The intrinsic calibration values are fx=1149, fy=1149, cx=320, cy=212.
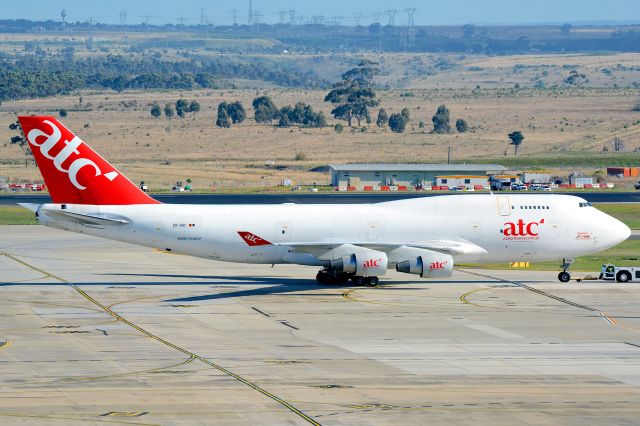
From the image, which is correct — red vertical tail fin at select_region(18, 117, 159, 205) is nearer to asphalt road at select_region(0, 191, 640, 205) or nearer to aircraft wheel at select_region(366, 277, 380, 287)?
aircraft wheel at select_region(366, 277, 380, 287)

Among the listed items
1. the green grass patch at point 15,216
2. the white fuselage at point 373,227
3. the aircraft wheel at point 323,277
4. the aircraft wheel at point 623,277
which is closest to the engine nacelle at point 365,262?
the white fuselage at point 373,227

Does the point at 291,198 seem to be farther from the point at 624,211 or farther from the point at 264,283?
the point at 264,283

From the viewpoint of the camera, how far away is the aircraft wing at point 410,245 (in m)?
65.0

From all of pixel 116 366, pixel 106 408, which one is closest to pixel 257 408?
pixel 106 408

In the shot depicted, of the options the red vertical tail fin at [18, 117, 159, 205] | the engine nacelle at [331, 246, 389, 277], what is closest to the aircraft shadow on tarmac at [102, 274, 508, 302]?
the engine nacelle at [331, 246, 389, 277]

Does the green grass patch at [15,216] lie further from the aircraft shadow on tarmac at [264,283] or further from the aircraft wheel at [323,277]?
the aircraft wheel at [323,277]

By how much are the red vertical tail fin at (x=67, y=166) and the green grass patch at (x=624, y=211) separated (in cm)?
5722

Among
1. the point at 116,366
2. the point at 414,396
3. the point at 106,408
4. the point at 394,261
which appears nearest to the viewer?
the point at 106,408

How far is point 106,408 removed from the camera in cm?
3678

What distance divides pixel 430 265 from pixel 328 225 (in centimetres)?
658

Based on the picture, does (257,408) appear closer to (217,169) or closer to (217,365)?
(217,365)

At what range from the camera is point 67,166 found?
64.3 m

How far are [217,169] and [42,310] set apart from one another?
375 feet

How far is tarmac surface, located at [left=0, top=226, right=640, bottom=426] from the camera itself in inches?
1465
